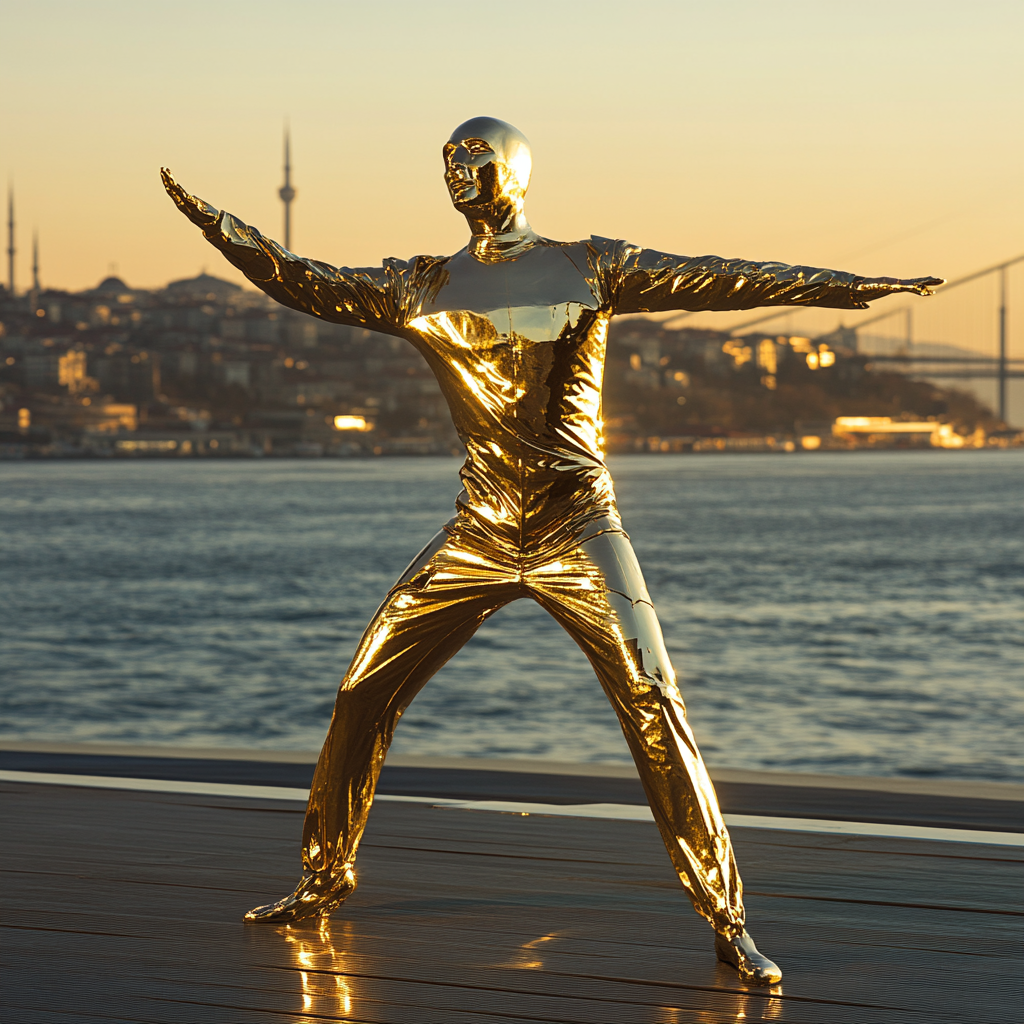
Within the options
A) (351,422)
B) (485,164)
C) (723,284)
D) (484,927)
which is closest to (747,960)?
(484,927)

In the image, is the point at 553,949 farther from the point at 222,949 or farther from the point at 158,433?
the point at 158,433

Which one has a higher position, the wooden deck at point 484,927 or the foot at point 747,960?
the foot at point 747,960

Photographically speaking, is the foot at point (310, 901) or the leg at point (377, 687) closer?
the leg at point (377, 687)

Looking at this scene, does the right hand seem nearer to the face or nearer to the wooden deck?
the face

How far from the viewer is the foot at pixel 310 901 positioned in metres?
3.25

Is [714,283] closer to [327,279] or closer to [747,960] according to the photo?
[327,279]

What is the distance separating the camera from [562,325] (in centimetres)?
306

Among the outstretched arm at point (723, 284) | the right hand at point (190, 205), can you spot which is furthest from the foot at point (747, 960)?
the right hand at point (190, 205)

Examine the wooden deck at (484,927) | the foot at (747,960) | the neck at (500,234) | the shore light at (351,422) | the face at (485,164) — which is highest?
the face at (485,164)

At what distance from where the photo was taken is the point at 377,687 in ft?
10.5

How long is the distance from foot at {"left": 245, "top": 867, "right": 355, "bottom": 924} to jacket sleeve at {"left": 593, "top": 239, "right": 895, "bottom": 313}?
1.37 metres

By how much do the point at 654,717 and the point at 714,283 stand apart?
0.87m

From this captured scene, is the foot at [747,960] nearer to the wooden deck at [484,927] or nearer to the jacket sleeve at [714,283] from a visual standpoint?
the wooden deck at [484,927]

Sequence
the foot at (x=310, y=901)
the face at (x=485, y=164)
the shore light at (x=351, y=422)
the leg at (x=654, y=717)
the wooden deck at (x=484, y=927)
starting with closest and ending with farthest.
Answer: the wooden deck at (x=484, y=927)
the leg at (x=654, y=717)
the face at (x=485, y=164)
the foot at (x=310, y=901)
the shore light at (x=351, y=422)
